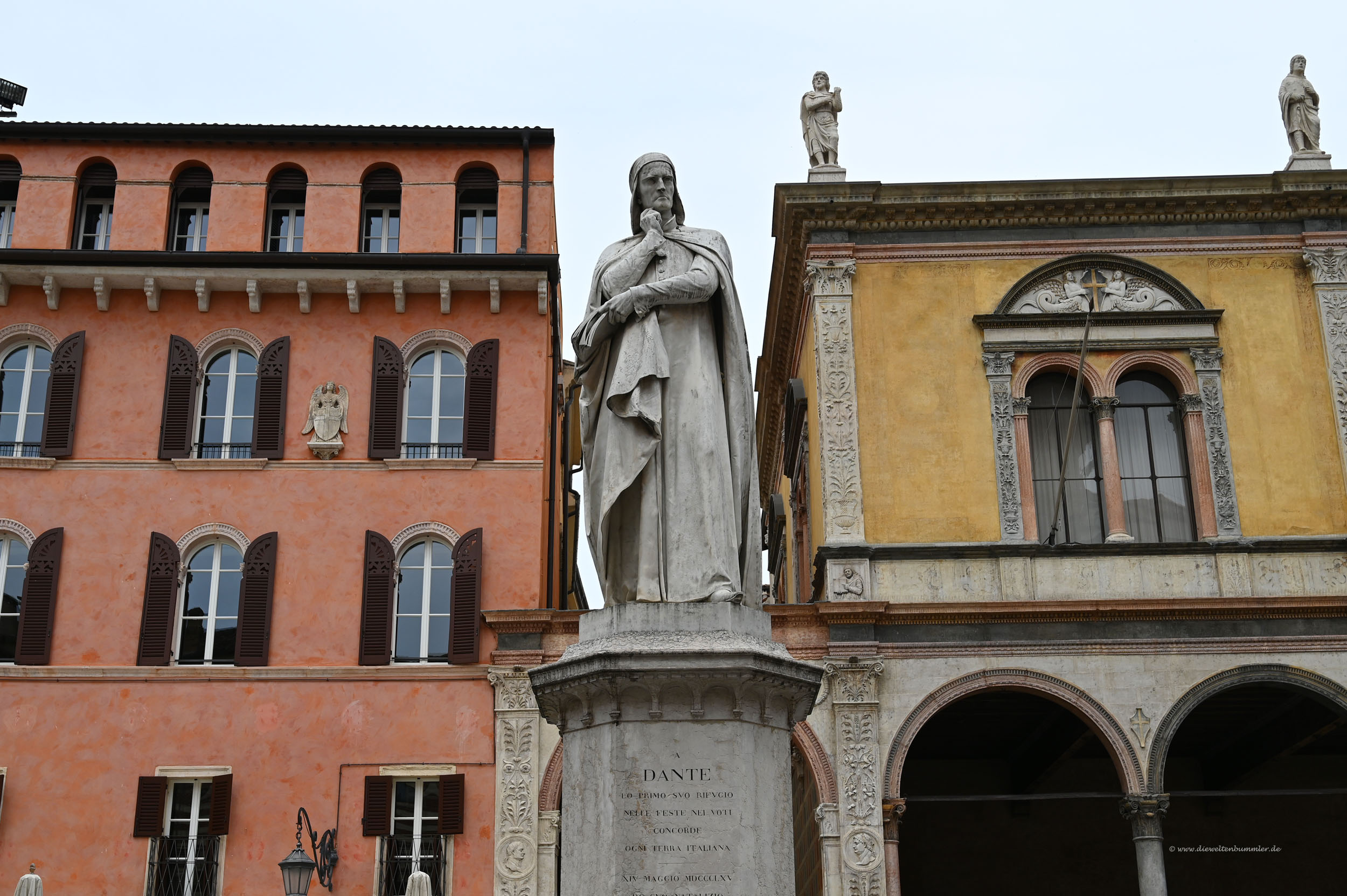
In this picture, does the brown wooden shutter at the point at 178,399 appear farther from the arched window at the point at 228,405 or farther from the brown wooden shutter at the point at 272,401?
the brown wooden shutter at the point at 272,401

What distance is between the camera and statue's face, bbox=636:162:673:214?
27.8ft

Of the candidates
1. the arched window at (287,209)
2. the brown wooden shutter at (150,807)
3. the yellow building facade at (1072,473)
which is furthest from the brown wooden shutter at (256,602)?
the yellow building facade at (1072,473)

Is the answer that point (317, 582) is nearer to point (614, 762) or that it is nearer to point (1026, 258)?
point (1026, 258)

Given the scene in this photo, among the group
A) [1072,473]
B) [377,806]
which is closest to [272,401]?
[377,806]

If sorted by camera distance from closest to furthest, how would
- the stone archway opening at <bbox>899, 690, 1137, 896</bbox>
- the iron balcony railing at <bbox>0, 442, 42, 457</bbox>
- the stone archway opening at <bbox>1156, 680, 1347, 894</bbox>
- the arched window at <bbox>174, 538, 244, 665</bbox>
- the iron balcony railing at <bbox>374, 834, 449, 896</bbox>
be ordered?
the iron balcony railing at <bbox>374, 834, 449, 896</bbox> → the arched window at <bbox>174, 538, 244, 665</bbox> → the iron balcony railing at <bbox>0, 442, 42, 457</bbox> → the stone archway opening at <bbox>1156, 680, 1347, 894</bbox> → the stone archway opening at <bbox>899, 690, 1137, 896</bbox>

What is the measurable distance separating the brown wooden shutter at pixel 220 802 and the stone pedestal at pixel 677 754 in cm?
1555

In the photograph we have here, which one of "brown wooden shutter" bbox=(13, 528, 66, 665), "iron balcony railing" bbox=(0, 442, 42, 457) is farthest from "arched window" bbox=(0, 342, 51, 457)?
"brown wooden shutter" bbox=(13, 528, 66, 665)

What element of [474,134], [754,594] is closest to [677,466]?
[754,594]

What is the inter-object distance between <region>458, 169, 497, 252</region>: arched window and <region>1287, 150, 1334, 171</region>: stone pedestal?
528 inches

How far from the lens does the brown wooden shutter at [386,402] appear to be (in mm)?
23500

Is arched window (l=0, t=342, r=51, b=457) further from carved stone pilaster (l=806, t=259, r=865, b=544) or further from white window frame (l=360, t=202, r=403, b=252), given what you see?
carved stone pilaster (l=806, t=259, r=865, b=544)

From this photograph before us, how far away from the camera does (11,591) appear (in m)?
22.8

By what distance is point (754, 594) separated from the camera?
7945 millimetres

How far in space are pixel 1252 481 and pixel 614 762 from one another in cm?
1822
